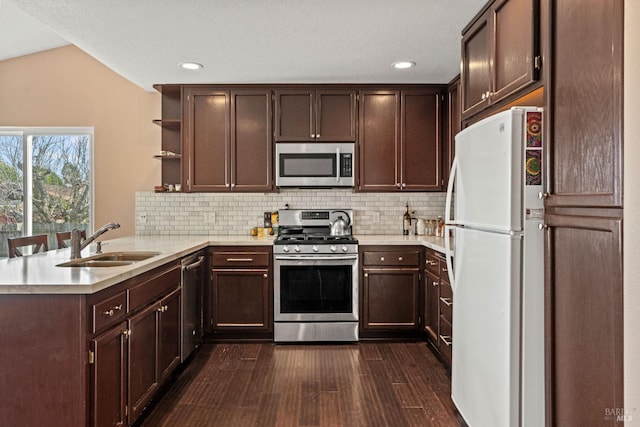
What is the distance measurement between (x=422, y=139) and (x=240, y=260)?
2.07 metres

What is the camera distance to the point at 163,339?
8.61ft

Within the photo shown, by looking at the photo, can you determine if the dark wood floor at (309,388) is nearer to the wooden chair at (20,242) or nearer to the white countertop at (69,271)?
the white countertop at (69,271)

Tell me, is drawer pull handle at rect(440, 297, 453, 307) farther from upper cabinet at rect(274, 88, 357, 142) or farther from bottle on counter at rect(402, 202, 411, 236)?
upper cabinet at rect(274, 88, 357, 142)

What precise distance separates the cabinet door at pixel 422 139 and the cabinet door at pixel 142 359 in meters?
2.59

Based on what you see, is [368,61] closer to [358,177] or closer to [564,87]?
[358,177]

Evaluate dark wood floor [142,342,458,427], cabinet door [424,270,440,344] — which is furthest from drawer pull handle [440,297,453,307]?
dark wood floor [142,342,458,427]

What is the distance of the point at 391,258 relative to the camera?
3713 millimetres

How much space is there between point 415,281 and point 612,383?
2487 millimetres

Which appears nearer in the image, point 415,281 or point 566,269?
point 566,269

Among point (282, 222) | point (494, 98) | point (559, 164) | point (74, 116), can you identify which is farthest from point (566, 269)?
point (74, 116)

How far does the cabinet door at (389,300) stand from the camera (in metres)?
3.72

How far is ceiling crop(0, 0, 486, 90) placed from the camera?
246 centimetres

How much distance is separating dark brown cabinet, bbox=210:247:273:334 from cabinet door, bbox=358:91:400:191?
1250mm

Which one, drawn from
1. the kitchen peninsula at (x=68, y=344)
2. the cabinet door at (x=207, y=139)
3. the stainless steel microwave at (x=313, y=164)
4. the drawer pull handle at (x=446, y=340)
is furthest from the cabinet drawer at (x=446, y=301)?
the cabinet door at (x=207, y=139)
